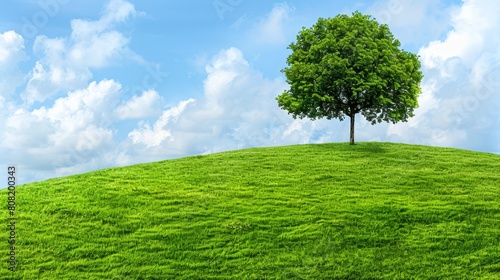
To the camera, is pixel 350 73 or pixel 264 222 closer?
pixel 264 222

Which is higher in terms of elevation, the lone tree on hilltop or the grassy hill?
the lone tree on hilltop

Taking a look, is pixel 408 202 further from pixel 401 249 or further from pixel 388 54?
pixel 388 54

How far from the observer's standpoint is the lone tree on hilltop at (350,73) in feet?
135

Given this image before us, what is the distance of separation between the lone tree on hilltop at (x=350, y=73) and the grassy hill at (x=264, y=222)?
6750 mm

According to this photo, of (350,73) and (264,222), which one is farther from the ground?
(350,73)

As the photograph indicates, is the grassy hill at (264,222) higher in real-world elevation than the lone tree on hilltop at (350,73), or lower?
lower

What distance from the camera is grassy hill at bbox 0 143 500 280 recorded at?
852 inches

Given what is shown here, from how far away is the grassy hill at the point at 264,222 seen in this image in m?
21.6

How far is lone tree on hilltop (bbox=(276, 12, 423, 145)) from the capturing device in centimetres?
4109

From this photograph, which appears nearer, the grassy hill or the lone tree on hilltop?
the grassy hill

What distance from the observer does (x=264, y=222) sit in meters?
25.3

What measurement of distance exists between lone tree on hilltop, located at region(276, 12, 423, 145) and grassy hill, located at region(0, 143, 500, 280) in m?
6.75

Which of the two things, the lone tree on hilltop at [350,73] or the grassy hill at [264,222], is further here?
the lone tree on hilltop at [350,73]

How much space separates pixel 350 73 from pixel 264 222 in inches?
736
